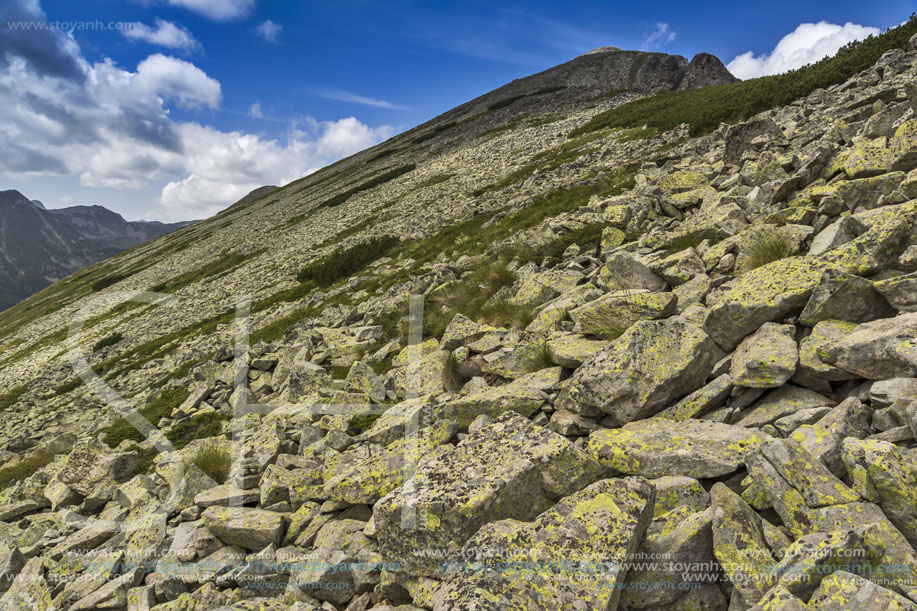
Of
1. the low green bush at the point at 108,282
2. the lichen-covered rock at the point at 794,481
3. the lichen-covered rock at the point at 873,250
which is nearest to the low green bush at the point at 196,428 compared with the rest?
the lichen-covered rock at the point at 794,481

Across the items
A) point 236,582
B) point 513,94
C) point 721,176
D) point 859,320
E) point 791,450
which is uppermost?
point 513,94

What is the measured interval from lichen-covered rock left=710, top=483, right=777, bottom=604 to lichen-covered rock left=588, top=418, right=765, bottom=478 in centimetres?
47

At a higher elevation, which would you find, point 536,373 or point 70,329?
point 70,329

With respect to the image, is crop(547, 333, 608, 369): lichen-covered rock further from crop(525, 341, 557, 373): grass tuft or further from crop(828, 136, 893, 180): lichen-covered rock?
crop(828, 136, 893, 180): lichen-covered rock

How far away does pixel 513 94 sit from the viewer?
9800 centimetres

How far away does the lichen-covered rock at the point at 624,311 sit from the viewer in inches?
276

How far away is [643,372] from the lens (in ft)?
17.9

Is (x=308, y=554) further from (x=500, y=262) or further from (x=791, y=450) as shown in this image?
(x=500, y=262)

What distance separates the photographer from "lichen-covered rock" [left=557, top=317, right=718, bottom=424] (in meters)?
5.43

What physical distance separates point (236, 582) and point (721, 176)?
16044 mm

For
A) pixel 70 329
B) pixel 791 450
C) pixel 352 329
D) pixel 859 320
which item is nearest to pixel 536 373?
pixel 791 450

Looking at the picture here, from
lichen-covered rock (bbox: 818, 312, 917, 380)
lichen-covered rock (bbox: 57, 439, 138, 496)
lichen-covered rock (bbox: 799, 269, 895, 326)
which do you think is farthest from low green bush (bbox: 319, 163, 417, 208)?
lichen-covered rock (bbox: 818, 312, 917, 380)

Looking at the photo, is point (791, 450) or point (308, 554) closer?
point (791, 450)

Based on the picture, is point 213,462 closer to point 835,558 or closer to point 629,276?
point 629,276
